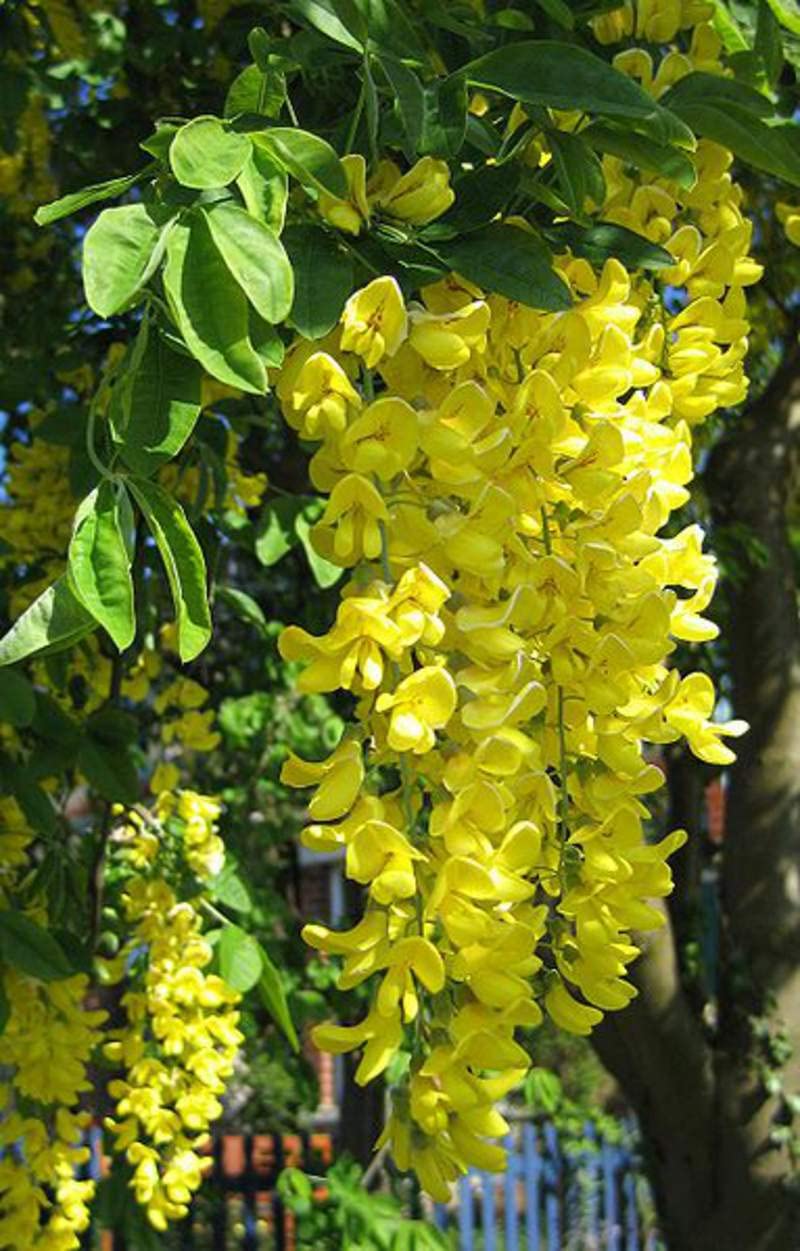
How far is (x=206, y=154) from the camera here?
1042 millimetres

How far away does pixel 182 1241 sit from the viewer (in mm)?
5168

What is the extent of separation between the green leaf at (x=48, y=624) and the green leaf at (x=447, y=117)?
1.30 feet

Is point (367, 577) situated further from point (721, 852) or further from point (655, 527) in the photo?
point (721, 852)

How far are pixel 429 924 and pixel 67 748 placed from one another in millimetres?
1318

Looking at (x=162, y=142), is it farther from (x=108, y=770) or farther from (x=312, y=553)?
(x=312, y=553)

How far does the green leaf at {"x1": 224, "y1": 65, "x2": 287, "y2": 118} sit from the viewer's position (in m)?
1.16

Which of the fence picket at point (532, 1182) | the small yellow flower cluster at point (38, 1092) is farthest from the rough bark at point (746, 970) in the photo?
the fence picket at point (532, 1182)

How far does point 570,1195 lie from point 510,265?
18.3 ft

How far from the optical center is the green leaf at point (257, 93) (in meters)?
1.16

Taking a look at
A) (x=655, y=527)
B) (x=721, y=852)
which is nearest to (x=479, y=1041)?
(x=655, y=527)

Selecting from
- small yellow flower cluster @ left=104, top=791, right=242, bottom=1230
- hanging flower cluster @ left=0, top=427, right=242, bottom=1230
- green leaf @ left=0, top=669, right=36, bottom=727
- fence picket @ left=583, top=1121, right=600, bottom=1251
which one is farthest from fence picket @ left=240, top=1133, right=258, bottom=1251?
green leaf @ left=0, top=669, right=36, bottom=727

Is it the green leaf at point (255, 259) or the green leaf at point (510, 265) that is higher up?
the green leaf at point (255, 259)

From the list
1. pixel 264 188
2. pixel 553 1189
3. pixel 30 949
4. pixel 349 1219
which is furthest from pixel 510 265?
pixel 553 1189

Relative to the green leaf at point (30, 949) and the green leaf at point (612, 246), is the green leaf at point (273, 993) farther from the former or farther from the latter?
the green leaf at point (612, 246)
